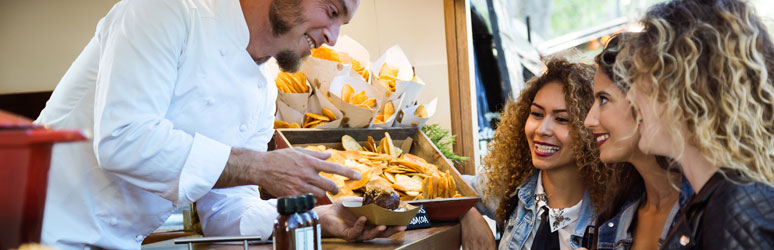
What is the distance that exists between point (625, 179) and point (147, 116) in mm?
1381

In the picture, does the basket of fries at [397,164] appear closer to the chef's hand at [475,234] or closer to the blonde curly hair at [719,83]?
the chef's hand at [475,234]

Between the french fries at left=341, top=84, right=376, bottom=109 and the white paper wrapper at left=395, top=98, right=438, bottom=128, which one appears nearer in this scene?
the french fries at left=341, top=84, right=376, bottom=109

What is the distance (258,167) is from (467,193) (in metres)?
1.29

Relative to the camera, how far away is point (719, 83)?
1.37 m

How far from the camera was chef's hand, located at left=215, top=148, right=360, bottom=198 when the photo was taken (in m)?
1.47

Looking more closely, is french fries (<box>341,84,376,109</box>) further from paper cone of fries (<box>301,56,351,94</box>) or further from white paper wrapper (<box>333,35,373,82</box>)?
white paper wrapper (<box>333,35,373,82</box>)

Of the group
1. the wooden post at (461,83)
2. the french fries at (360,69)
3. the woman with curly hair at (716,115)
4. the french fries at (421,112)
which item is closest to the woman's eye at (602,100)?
the woman with curly hair at (716,115)

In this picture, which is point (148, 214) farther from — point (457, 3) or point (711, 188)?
point (457, 3)

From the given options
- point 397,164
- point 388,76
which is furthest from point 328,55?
point 397,164

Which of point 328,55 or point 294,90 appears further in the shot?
point 328,55

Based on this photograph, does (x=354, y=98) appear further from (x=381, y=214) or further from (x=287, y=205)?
(x=287, y=205)

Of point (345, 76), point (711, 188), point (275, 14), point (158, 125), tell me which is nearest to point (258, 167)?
point (158, 125)

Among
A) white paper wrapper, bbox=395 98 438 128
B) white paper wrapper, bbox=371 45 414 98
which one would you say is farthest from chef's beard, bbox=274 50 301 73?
white paper wrapper, bbox=371 45 414 98

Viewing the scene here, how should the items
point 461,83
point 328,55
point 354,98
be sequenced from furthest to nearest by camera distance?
point 461,83
point 328,55
point 354,98
